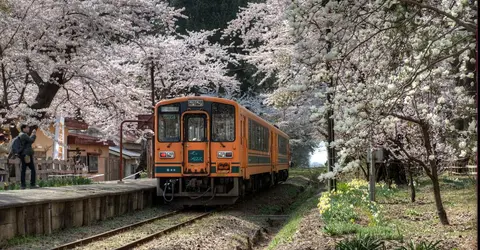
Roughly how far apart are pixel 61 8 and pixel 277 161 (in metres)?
10.5

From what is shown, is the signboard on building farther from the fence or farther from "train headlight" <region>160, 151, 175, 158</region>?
"train headlight" <region>160, 151, 175, 158</region>

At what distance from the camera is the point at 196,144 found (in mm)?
14477

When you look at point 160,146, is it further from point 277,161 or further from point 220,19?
point 220,19

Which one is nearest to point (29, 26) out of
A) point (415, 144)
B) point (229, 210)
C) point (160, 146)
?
point (160, 146)

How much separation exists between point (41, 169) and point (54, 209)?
7.09 metres

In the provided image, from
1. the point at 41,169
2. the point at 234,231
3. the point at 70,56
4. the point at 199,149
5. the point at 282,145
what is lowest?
the point at 234,231

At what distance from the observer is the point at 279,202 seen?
18.0 m

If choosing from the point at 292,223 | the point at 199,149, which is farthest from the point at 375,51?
the point at 199,149

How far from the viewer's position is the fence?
14.8 m

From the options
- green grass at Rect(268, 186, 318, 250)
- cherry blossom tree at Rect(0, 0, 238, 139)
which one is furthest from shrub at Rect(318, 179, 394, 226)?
cherry blossom tree at Rect(0, 0, 238, 139)

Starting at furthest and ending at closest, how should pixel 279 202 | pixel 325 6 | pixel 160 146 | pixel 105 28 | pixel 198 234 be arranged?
1. pixel 279 202
2. pixel 105 28
3. pixel 160 146
4. pixel 198 234
5. pixel 325 6

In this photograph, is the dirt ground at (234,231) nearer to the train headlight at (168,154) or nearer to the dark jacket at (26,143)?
the train headlight at (168,154)

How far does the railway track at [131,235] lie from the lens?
8.76 meters

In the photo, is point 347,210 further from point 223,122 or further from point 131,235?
point 223,122
